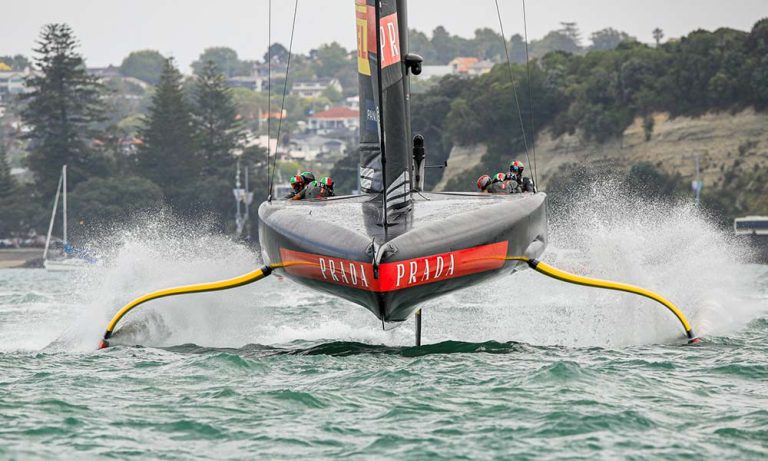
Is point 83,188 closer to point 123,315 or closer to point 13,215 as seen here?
point 13,215

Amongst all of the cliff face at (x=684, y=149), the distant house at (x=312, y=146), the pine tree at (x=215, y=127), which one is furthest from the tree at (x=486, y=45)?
the cliff face at (x=684, y=149)

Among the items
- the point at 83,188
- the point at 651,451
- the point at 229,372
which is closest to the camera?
the point at 651,451

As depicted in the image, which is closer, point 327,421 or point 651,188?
point 327,421

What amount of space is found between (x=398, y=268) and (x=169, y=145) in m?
55.2

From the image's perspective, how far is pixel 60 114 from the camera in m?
63.1

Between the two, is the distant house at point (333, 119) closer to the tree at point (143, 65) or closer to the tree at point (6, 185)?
the tree at point (143, 65)

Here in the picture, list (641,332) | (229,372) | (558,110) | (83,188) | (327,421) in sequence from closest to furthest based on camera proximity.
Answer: (327,421) < (229,372) < (641,332) < (558,110) < (83,188)

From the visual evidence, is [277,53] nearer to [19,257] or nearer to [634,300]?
[19,257]

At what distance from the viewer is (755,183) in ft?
152

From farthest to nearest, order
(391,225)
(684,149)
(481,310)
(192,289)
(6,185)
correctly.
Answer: (6,185), (684,149), (481,310), (192,289), (391,225)

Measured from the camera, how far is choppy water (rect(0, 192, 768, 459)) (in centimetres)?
682

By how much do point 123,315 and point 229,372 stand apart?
2.36m

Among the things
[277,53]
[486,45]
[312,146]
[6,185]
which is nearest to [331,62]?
[277,53]

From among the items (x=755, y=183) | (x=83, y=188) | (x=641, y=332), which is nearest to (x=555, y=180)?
(x=755, y=183)
